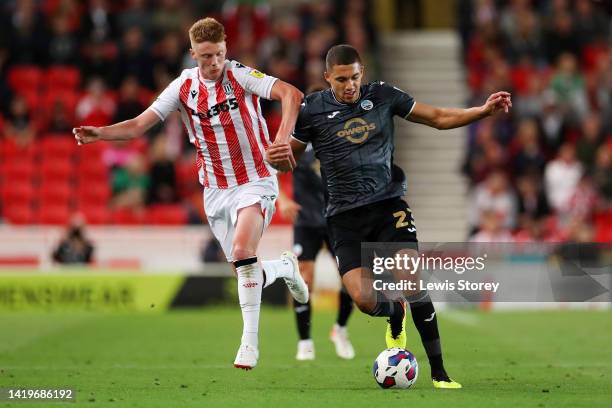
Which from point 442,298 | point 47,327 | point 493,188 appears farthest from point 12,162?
point 442,298

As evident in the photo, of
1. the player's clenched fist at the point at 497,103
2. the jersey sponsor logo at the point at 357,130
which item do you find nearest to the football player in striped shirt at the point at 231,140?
the jersey sponsor logo at the point at 357,130

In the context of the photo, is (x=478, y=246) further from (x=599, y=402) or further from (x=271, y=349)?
(x=271, y=349)

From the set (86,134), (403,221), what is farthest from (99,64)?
(403,221)

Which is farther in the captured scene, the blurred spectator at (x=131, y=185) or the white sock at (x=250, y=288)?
the blurred spectator at (x=131, y=185)

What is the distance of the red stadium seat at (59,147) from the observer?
20.5m

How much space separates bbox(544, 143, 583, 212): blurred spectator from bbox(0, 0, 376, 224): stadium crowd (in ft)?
13.0

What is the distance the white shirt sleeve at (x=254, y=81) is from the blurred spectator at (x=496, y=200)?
1098cm

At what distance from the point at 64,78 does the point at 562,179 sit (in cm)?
892

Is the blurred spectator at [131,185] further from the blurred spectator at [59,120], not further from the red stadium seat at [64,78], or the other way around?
the red stadium seat at [64,78]

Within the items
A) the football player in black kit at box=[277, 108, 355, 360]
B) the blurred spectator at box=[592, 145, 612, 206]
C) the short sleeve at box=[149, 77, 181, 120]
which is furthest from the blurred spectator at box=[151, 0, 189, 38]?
the short sleeve at box=[149, 77, 181, 120]

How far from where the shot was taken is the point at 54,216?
2002 centimetres

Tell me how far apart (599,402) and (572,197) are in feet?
41.0

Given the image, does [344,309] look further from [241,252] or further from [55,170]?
[55,170]

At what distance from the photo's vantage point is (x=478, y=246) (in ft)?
30.7
